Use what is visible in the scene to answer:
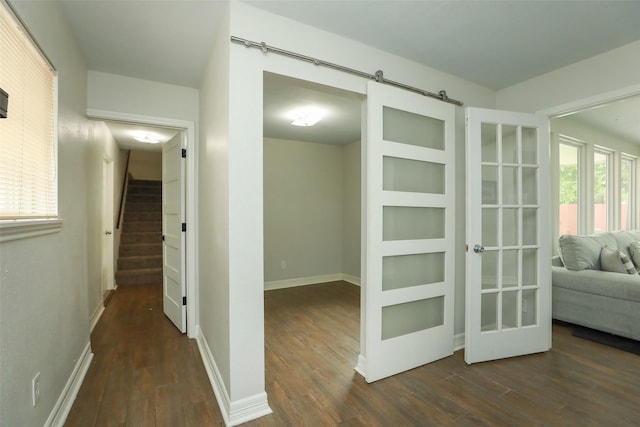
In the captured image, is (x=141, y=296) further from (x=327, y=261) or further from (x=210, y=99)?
(x=210, y=99)

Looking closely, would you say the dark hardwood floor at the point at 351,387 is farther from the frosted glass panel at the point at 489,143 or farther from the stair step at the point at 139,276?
the stair step at the point at 139,276

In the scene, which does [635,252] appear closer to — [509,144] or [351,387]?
[509,144]

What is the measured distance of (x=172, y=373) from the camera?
2.20 metres

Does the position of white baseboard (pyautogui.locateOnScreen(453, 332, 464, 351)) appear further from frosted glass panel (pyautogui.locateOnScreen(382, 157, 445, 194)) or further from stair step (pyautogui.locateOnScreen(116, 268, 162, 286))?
stair step (pyautogui.locateOnScreen(116, 268, 162, 286))

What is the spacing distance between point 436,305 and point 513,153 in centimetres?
147

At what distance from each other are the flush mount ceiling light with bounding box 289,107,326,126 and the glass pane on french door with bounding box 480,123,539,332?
1.82m

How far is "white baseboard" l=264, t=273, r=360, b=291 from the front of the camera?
4750 mm

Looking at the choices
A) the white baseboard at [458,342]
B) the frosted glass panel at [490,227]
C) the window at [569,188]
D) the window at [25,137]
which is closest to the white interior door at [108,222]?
the window at [25,137]

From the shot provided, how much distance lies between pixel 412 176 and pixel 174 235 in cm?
244

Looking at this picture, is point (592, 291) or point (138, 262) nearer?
point (592, 291)

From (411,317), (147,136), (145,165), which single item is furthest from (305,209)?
(145,165)

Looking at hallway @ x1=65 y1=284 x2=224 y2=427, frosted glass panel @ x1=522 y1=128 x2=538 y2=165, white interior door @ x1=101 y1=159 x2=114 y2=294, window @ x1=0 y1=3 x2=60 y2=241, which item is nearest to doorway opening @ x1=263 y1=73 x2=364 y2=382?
hallway @ x1=65 y1=284 x2=224 y2=427

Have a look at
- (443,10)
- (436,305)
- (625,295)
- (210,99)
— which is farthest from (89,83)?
(625,295)

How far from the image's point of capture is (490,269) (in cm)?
247
